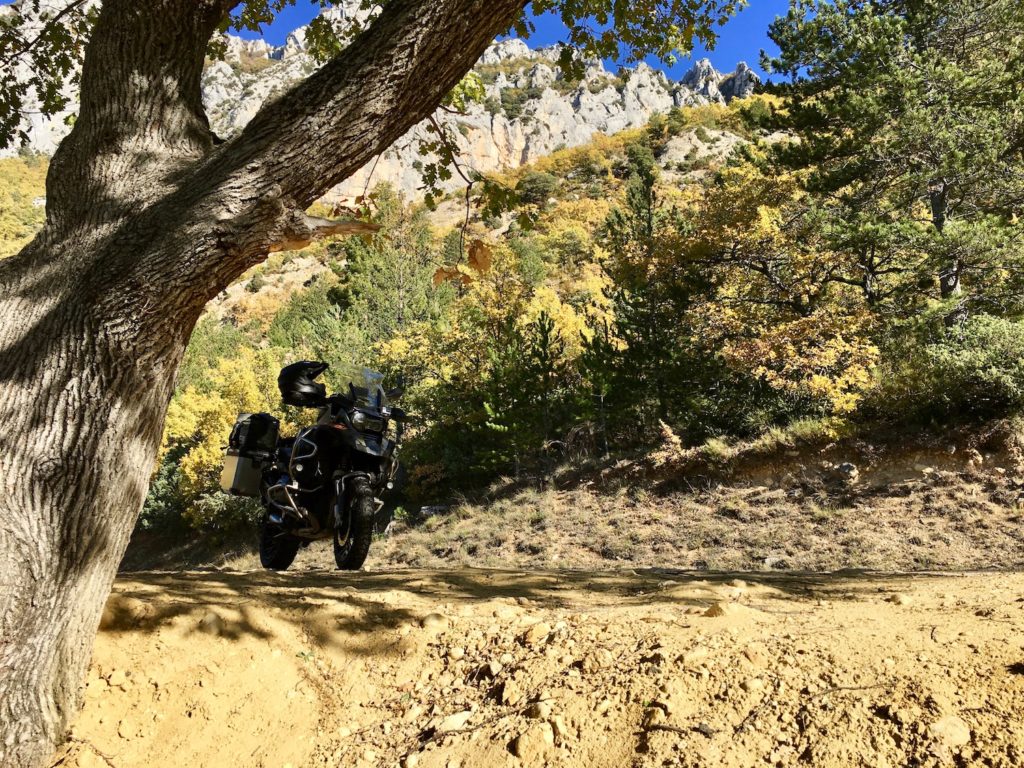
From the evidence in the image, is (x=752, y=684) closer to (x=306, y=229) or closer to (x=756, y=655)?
(x=756, y=655)

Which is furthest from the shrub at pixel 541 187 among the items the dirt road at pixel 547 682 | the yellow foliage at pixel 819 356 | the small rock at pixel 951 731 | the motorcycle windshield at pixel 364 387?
the small rock at pixel 951 731

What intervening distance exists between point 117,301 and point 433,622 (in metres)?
1.80

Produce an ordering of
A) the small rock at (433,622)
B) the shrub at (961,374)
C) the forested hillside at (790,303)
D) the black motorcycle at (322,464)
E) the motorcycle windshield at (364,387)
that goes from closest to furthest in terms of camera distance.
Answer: the small rock at (433,622) < the black motorcycle at (322,464) < the motorcycle windshield at (364,387) < the shrub at (961,374) < the forested hillside at (790,303)

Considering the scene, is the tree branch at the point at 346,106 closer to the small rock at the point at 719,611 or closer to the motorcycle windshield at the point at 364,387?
the small rock at the point at 719,611

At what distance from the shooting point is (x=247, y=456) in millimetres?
4227

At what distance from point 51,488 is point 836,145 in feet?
46.2

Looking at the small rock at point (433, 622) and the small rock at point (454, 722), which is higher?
the small rock at point (433, 622)

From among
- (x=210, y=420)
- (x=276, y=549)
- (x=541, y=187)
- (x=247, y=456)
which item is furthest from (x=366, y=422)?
(x=541, y=187)

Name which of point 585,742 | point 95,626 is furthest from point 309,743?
point 585,742

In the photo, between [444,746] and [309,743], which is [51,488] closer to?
[309,743]

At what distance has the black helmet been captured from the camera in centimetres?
417

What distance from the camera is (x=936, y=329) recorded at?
10.7 metres

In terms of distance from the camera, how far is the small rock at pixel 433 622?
2666 millimetres

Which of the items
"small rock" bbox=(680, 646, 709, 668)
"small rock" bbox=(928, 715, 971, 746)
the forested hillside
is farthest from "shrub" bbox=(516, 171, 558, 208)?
"small rock" bbox=(928, 715, 971, 746)
